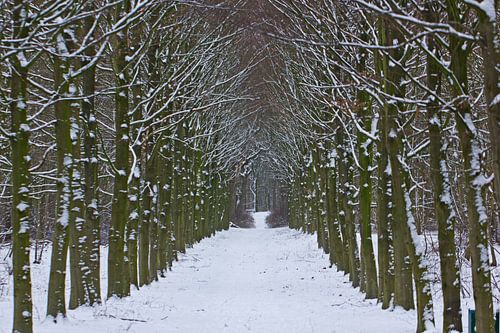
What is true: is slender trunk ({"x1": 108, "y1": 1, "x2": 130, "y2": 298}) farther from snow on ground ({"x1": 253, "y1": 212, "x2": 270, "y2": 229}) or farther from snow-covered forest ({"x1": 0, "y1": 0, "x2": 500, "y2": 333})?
snow on ground ({"x1": 253, "y1": 212, "x2": 270, "y2": 229})

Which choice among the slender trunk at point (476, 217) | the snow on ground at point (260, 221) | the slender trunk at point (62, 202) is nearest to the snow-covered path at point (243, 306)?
the slender trunk at point (62, 202)

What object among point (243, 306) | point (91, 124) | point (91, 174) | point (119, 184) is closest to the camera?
point (91, 124)

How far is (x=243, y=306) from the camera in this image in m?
15.3

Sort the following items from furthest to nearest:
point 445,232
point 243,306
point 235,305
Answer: point 235,305
point 243,306
point 445,232

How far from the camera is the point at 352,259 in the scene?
63.1 feet

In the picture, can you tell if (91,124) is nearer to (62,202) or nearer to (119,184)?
(119,184)

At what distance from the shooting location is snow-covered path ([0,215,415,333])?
11945mm

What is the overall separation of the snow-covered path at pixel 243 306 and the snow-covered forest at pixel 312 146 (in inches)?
3.3

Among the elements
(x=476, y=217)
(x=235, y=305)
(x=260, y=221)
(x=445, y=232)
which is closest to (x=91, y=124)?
(x=235, y=305)

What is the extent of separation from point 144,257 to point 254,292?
11.9ft

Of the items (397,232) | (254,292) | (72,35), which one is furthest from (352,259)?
(72,35)

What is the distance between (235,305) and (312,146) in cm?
1539

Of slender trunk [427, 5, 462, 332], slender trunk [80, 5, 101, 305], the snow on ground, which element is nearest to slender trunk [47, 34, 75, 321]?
slender trunk [80, 5, 101, 305]

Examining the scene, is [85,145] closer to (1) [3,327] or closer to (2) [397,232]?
(1) [3,327]
